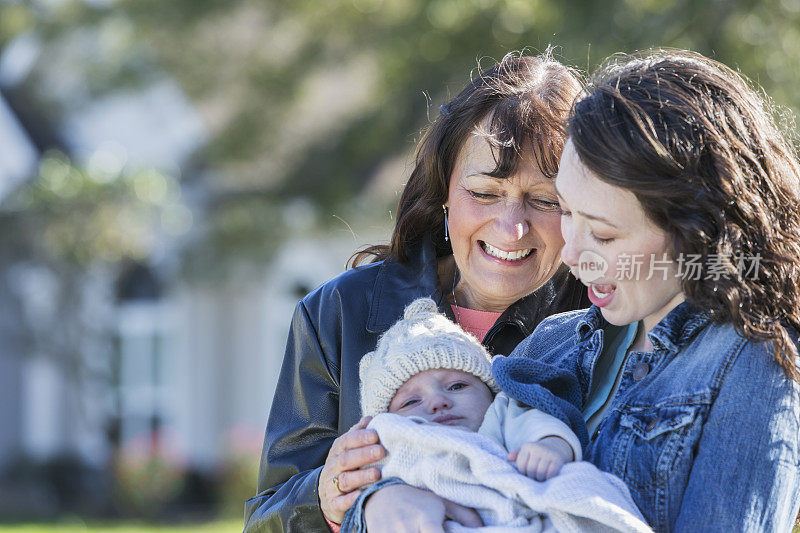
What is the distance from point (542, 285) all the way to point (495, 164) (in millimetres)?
462

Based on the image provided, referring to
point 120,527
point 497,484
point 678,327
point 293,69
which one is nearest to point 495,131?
point 678,327

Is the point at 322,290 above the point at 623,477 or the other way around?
above

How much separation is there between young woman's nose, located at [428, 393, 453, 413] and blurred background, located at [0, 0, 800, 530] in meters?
5.50

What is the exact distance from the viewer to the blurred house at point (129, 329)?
41.5 ft

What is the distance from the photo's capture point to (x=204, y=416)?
13680 millimetres

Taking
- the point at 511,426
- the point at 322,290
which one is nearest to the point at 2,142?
the point at 322,290

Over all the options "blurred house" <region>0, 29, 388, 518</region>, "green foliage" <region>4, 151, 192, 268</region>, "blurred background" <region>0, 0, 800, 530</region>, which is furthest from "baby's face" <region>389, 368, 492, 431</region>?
"green foliage" <region>4, 151, 192, 268</region>

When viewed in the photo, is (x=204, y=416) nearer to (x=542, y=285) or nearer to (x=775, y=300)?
(x=542, y=285)

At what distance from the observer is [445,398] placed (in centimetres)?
261

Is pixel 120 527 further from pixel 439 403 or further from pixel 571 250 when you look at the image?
pixel 571 250

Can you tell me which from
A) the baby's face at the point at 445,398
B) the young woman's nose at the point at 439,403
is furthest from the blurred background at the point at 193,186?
the young woman's nose at the point at 439,403

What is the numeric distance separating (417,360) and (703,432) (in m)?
0.85

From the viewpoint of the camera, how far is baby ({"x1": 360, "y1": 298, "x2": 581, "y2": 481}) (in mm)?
2475

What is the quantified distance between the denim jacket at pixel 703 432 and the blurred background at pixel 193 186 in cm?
567
